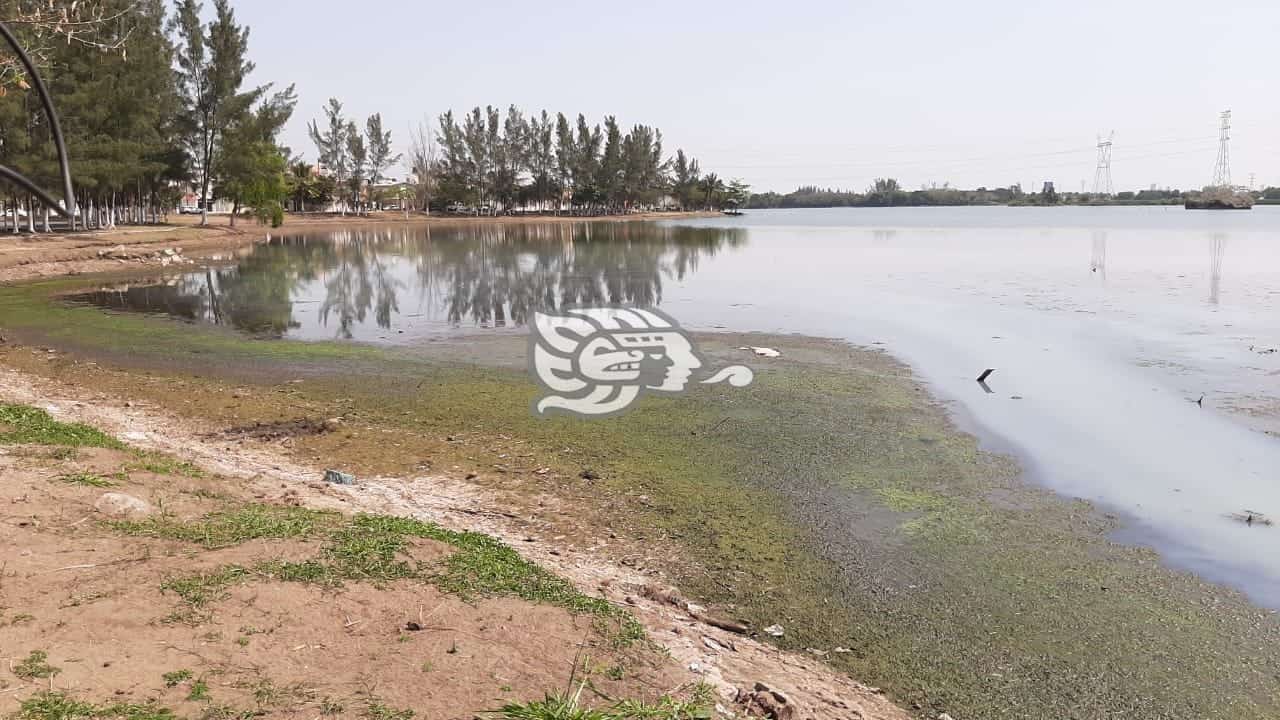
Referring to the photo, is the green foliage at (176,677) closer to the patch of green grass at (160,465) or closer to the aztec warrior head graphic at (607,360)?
the patch of green grass at (160,465)

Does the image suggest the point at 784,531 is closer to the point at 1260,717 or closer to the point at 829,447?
the point at 829,447

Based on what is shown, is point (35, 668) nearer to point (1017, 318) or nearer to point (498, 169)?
point (1017, 318)

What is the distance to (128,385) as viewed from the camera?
1154cm

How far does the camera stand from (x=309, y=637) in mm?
3879

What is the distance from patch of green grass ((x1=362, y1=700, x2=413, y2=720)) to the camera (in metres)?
3.20

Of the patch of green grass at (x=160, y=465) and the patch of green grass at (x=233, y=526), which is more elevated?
the patch of green grass at (x=160, y=465)

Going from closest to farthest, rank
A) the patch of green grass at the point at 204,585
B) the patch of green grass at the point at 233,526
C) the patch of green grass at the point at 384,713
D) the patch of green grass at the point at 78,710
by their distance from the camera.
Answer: the patch of green grass at the point at 78,710, the patch of green grass at the point at 384,713, the patch of green grass at the point at 204,585, the patch of green grass at the point at 233,526

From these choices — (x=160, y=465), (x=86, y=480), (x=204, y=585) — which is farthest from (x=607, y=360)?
(x=204, y=585)

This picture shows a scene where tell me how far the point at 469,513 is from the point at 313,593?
2391 millimetres

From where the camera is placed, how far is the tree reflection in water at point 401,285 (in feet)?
65.3

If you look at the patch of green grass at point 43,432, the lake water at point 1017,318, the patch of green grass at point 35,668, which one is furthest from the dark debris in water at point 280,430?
the lake water at point 1017,318

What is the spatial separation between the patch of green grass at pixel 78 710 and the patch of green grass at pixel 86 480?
320 centimetres

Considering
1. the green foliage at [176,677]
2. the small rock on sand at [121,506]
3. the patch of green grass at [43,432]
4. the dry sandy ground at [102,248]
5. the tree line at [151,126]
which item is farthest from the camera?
the tree line at [151,126]

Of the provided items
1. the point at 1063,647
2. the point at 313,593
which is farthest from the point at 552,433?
the point at 1063,647
